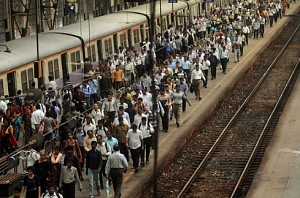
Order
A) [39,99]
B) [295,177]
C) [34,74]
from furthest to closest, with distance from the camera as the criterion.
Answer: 1. [34,74]
2. [39,99]
3. [295,177]

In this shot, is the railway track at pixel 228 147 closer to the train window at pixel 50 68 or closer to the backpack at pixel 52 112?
the backpack at pixel 52 112

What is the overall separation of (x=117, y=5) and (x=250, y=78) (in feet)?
63.9

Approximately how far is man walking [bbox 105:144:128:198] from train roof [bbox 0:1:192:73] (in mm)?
8387

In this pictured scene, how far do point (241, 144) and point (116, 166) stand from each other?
8911 millimetres

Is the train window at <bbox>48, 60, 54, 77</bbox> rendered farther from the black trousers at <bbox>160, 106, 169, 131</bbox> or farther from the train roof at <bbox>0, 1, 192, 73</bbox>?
the black trousers at <bbox>160, 106, 169, 131</bbox>

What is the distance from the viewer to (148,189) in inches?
782

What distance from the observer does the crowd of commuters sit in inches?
654

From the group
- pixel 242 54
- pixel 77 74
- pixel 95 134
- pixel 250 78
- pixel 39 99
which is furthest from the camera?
pixel 242 54

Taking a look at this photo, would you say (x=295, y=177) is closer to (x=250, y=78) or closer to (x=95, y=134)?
(x=95, y=134)

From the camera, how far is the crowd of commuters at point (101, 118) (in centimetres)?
1661

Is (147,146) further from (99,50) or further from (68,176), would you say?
(99,50)

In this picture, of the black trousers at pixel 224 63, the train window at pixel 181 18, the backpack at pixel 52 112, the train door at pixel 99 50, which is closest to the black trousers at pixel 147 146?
the backpack at pixel 52 112

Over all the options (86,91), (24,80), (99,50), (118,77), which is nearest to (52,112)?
(86,91)

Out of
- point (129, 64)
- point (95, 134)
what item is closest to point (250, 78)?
point (129, 64)
